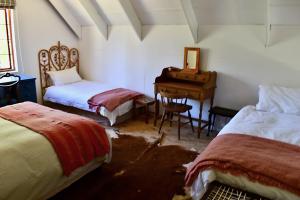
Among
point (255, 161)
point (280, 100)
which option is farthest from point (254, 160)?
point (280, 100)

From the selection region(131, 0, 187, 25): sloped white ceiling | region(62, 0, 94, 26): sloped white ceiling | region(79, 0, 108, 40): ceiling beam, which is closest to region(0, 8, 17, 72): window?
region(62, 0, 94, 26): sloped white ceiling

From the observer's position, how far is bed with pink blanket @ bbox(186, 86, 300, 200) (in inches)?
64.5

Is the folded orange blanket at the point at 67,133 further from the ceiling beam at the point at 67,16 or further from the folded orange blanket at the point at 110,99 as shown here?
the ceiling beam at the point at 67,16

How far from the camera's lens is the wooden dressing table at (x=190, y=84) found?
346 cm

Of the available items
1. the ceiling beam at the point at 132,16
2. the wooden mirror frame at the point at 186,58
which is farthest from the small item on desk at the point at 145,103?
the ceiling beam at the point at 132,16

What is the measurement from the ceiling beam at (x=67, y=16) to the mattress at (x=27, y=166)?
2815 millimetres

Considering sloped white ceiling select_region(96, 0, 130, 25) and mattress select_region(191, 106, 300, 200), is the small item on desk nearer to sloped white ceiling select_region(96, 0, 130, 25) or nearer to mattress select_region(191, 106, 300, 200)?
sloped white ceiling select_region(96, 0, 130, 25)

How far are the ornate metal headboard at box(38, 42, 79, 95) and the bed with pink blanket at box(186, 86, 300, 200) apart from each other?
3447 millimetres

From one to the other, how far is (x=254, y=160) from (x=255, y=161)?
0.01 meters

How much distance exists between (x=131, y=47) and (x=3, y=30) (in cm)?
202

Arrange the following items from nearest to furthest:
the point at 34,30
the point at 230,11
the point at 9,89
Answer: the point at 230,11 → the point at 9,89 → the point at 34,30

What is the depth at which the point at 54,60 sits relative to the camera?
4.71m

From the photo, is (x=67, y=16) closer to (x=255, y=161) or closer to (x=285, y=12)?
(x=285, y=12)

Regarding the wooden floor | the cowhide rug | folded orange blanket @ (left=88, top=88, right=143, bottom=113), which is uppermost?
folded orange blanket @ (left=88, top=88, right=143, bottom=113)
